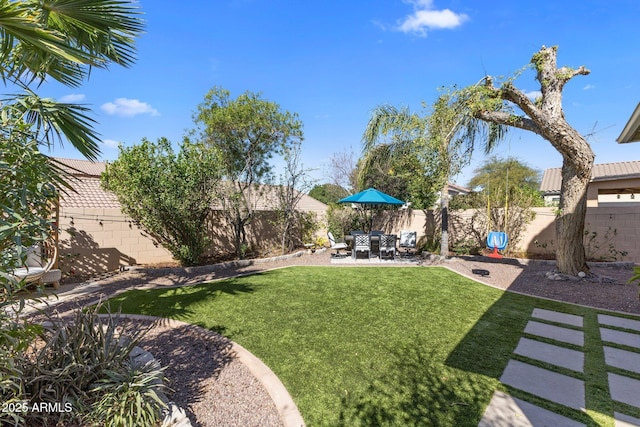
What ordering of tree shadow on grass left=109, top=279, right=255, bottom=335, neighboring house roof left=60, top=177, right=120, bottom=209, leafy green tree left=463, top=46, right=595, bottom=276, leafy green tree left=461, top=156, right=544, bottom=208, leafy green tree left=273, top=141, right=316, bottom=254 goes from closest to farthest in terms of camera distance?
tree shadow on grass left=109, top=279, right=255, bottom=335, leafy green tree left=463, top=46, right=595, bottom=276, neighboring house roof left=60, top=177, right=120, bottom=209, leafy green tree left=273, top=141, right=316, bottom=254, leafy green tree left=461, top=156, right=544, bottom=208

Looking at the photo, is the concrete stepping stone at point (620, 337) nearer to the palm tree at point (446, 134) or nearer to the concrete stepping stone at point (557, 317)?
the concrete stepping stone at point (557, 317)

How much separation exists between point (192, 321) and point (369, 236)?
283 inches

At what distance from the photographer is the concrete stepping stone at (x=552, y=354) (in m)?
3.74

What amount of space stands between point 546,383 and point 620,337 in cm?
228

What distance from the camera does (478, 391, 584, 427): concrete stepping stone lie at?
2.68m

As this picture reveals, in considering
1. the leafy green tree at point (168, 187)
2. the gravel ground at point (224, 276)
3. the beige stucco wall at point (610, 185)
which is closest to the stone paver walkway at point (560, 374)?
the gravel ground at point (224, 276)

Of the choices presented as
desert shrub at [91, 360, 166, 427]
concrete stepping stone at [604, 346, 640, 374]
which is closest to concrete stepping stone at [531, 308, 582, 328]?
concrete stepping stone at [604, 346, 640, 374]

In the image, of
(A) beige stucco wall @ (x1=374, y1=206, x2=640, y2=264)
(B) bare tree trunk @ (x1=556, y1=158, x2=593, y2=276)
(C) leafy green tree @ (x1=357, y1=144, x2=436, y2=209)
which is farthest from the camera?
(C) leafy green tree @ (x1=357, y1=144, x2=436, y2=209)

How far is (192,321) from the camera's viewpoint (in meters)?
5.00

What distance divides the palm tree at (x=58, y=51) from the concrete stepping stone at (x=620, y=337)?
7.23 meters

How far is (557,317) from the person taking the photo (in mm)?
5262

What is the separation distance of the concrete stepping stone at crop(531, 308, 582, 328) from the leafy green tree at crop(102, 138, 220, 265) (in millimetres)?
8670

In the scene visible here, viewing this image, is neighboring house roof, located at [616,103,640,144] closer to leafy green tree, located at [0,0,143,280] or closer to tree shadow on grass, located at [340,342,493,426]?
tree shadow on grass, located at [340,342,493,426]

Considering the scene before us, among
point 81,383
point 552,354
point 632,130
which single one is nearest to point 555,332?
point 552,354
